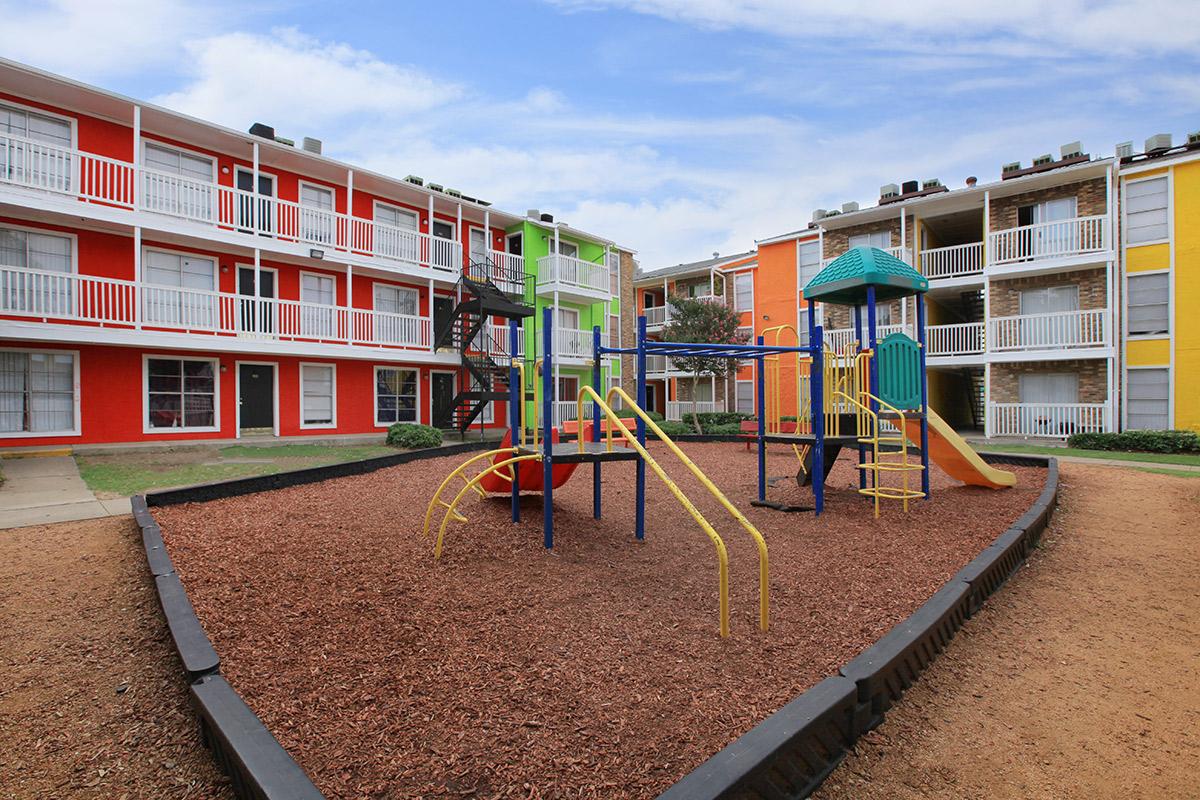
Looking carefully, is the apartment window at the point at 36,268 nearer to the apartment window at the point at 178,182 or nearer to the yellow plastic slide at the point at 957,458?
the apartment window at the point at 178,182

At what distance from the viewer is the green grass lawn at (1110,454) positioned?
553 inches

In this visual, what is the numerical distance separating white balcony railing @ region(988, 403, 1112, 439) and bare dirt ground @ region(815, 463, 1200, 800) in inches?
625

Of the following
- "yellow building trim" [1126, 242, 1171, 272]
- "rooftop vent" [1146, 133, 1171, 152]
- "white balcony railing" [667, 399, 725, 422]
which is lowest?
"white balcony railing" [667, 399, 725, 422]

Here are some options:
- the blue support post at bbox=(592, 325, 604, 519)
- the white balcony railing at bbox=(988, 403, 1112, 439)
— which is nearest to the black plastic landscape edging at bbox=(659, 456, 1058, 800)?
the blue support post at bbox=(592, 325, 604, 519)

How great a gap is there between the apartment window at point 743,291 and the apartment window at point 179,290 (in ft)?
76.1

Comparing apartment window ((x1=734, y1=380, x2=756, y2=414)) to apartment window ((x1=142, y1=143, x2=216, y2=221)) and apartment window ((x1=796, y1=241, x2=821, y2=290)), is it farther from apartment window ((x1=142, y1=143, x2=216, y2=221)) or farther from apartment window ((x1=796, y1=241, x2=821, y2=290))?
apartment window ((x1=142, y1=143, x2=216, y2=221))

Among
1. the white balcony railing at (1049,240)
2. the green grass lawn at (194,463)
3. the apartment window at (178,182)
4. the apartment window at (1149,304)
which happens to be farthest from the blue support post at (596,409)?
the apartment window at (1149,304)

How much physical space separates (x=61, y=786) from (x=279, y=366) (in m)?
A: 17.2

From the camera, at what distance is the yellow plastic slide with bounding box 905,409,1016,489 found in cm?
870

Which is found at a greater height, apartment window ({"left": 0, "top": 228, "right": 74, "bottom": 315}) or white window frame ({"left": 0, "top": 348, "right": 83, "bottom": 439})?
apartment window ({"left": 0, "top": 228, "right": 74, "bottom": 315})

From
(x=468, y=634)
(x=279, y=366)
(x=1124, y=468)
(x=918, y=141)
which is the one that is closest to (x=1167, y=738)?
(x=468, y=634)

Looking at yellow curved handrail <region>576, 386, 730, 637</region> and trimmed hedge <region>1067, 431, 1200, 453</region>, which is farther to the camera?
trimmed hedge <region>1067, 431, 1200, 453</region>

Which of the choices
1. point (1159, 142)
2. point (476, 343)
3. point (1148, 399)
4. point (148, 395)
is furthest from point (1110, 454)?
point (148, 395)

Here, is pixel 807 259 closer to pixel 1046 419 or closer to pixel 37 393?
pixel 1046 419
